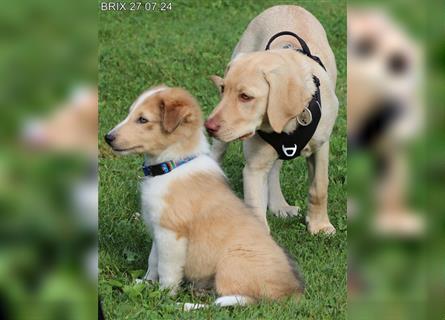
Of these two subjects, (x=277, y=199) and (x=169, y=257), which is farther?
(x=277, y=199)

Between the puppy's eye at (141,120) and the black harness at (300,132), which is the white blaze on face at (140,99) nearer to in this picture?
the puppy's eye at (141,120)

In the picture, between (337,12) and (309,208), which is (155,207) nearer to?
(309,208)

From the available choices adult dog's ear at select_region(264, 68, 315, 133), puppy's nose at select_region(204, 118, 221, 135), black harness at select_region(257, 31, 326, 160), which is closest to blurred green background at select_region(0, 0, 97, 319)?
puppy's nose at select_region(204, 118, 221, 135)

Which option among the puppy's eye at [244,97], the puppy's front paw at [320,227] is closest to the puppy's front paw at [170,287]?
the puppy's front paw at [320,227]

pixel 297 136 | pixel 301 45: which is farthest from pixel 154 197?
pixel 301 45

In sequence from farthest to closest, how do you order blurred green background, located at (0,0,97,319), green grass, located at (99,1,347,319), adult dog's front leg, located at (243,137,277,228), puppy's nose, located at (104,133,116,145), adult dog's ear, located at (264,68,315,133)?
adult dog's front leg, located at (243,137,277,228)
adult dog's ear, located at (264,68,315,133)
puppy's nose, located at (104,133,116,145)
green grass, located at (99,1,347,319)
blurred green background, located at (0,0,97,319)

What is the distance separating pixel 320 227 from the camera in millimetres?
3934

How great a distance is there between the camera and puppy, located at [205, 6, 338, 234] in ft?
12.3

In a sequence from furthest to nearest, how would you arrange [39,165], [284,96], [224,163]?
[224,163] < [284,96] < [39,165]

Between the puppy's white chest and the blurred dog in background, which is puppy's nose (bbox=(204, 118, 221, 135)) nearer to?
the puppy's white chest

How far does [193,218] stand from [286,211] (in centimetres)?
49

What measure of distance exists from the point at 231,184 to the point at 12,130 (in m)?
2.02

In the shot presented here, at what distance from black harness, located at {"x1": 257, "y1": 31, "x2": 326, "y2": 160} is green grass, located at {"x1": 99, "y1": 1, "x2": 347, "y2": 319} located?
124 mm

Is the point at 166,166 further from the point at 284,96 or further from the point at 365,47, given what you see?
the point at 365,47
